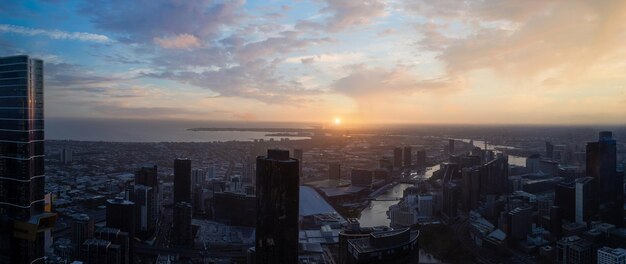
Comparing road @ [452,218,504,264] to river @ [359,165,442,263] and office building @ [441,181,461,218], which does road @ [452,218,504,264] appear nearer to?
office building @ [441,181,461,218]

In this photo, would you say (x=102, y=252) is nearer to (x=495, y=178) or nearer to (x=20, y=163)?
(x=20, y=163)

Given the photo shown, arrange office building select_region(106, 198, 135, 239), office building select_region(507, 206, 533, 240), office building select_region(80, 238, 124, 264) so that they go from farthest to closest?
office building select_region(507, 206, 533, 240), office building select_region(106, 198, 135, 239), office building select_region(80, 238, 124, 264)

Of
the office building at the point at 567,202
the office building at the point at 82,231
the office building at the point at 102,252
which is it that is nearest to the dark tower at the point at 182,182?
the office building at the point at 82,231

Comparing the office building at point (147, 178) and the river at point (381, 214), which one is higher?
the office building at point (147, 178)

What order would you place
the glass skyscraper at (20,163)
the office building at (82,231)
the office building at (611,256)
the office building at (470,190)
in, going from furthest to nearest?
the office building at (470,190), the office building at (82,231), the office building at (611,256), the glass skyscraper at (20,163)

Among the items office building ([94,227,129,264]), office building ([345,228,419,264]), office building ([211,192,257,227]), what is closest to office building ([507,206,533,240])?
office building ([345,228,419,264])

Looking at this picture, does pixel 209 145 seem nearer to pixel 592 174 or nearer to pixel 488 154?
pixel 488 154

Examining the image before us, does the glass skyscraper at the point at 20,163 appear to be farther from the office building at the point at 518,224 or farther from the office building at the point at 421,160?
the office building at the point at 421,160

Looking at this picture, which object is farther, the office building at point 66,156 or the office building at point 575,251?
the office building at point 66,156
